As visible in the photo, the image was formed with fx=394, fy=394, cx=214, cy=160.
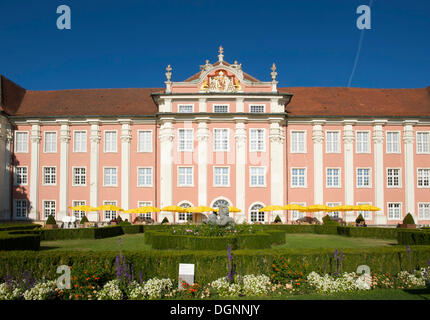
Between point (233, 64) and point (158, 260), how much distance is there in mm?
27994

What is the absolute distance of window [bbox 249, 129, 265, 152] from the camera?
36.6 metres

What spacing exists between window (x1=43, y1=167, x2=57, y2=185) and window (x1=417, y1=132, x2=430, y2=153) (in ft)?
115

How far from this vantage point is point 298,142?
1485 inches

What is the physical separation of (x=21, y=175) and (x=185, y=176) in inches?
627

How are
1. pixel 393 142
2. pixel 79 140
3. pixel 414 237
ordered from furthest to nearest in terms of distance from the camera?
pixel 79 140 < pixel 393 142 < pixel 414 237

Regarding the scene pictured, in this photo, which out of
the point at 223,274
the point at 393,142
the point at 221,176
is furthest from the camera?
the point at 393,142

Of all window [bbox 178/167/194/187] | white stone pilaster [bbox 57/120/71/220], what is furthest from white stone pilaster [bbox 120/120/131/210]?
white stone pilaster [bbox 57/120/71/220]

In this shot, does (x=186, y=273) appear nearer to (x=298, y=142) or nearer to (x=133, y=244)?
(x=133, y=244)

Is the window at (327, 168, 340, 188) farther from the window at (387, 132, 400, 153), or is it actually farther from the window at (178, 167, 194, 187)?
the window at (178, 167, 194, 187)

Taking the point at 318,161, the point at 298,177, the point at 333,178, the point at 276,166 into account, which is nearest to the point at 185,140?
the point at 276,166

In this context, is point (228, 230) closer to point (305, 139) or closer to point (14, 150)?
point (305, 139)

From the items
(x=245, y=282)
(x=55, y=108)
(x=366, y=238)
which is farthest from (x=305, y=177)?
(x=245, y=282)

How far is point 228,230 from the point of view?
19625 millimetres

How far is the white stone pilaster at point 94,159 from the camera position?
37.1 meters
